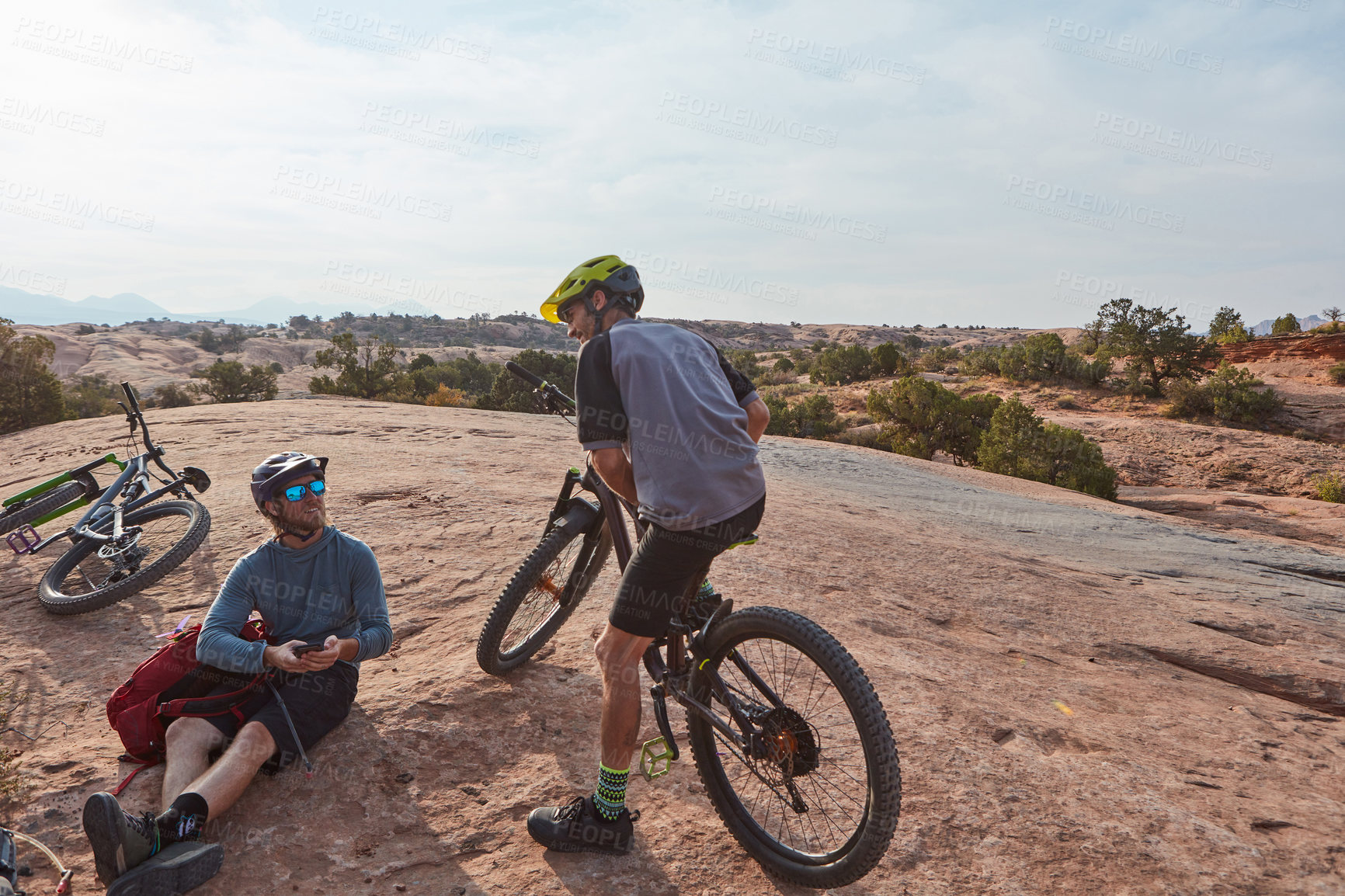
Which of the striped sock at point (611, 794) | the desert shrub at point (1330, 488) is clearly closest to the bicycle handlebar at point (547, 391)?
the striped sock at point (611, 794)

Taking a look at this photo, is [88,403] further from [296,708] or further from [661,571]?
[661,571]

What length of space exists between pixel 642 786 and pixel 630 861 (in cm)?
46

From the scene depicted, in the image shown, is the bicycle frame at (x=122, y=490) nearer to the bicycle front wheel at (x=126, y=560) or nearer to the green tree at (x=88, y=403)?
the bicycle front wheel at (x=126, y=560)

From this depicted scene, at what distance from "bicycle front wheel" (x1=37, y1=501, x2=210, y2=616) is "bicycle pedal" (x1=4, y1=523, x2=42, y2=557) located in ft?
1.29

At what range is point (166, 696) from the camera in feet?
9.95

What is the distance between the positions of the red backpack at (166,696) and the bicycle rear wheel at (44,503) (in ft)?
12.8

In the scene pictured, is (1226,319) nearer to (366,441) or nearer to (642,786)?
(366,441)

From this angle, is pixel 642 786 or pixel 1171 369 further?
pixel 1171 369

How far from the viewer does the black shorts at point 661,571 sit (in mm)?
2514

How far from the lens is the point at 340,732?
323cm

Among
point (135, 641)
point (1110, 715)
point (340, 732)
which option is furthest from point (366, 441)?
point (1110, 715)

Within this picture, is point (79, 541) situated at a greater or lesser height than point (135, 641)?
greater

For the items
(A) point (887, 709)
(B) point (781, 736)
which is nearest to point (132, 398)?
(B) point (781, 736)

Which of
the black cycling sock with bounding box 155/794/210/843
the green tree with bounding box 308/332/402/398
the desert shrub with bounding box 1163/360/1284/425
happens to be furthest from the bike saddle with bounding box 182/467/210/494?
the desert shrub with bounding box 1163/360/1284/425
